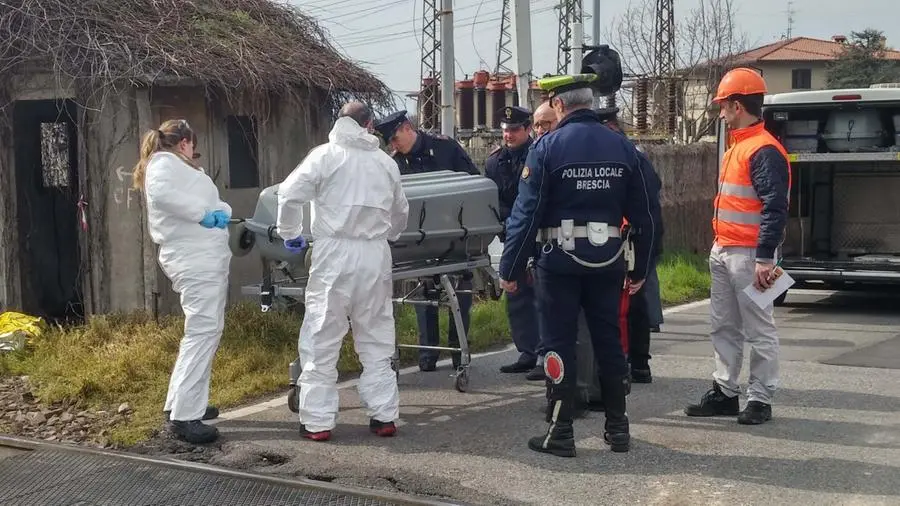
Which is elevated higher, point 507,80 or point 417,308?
point 507,80

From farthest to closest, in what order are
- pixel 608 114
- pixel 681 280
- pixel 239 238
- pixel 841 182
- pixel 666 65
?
pixel 666 65, pixel 681 280, pixel 841 182, pixel 239 238, pixel 608 114

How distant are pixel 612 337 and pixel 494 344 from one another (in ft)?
12.2

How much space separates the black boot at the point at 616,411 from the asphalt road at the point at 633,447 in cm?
7

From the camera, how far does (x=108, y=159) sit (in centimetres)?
952

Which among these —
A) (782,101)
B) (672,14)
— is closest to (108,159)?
(782,101)

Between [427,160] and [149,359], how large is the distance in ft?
8.25

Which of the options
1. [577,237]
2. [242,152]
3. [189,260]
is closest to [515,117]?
[577,237]

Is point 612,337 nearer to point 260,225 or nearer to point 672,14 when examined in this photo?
point 260,225

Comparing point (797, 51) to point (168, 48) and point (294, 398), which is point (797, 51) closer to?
point (168, 48)

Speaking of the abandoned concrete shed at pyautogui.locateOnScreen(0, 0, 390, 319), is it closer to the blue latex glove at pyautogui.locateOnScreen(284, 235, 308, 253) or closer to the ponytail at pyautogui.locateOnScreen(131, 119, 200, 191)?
the ponytail at pyautogui.locateOnScreen(131, 119, 200, 191)

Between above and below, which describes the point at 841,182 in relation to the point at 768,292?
above

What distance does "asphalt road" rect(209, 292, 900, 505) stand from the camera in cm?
545

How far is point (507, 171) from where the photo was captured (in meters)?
8.37

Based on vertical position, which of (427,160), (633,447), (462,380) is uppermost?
(427,160)
